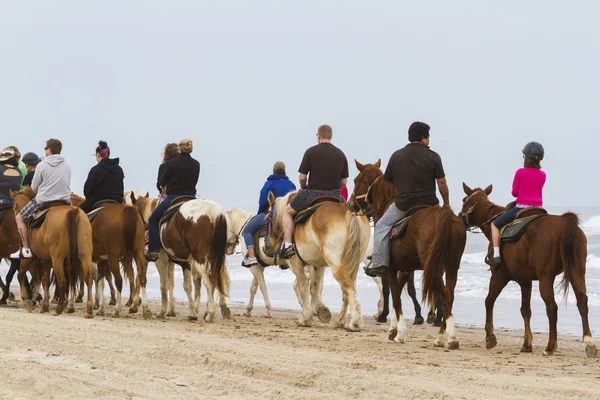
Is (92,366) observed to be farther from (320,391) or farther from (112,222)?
(112,222)

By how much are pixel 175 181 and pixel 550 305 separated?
20.1ft

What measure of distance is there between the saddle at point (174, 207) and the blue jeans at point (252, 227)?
1.68m

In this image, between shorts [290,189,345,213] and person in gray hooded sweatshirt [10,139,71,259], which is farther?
person in gray hooded sweatshirt [10,139,71,259]

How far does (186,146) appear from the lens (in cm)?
1546

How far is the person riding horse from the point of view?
1429cm

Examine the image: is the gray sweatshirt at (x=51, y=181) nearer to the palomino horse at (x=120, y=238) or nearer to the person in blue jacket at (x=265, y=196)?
the palomino horse at (x=120, y=238)

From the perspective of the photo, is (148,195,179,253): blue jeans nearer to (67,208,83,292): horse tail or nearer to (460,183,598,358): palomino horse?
(67,208,83,292): horse tail

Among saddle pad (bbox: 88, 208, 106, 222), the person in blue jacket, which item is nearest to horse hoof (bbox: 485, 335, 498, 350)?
the person in blue jacket

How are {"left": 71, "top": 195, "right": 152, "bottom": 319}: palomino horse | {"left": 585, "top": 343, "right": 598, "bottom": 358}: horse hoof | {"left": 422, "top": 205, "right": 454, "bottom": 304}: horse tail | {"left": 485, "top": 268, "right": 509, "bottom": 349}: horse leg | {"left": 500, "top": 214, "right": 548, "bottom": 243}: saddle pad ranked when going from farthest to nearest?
1. {"left": 71, "top": 195, "right": 152, "bottom": 319}: palomino horse
2. {"left": 485, "top": 268, "right": 509, "bottom": 349}: horse leg
3. {"left": 500, "top": 214, "right": 548, "bottom": 243}: saddle pad
4. {"left": 422, "top": 205, "right": 454, "bottom": 304}: horse tail
5. {"left": 585, "top": 343, "right": 598, "bottom": 358}: horse hoof

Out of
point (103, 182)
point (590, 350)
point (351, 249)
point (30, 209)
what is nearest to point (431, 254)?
point (590, 350)

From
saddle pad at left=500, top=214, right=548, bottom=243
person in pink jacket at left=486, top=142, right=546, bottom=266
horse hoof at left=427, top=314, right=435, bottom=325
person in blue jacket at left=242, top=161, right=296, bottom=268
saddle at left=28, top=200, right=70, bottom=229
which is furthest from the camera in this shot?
person in blue jacket at left=242, top=161, right=296, bottom=268

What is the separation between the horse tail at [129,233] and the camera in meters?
15.0

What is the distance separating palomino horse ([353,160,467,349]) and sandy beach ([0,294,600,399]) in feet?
1.23

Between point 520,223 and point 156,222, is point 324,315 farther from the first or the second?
point 520,223
